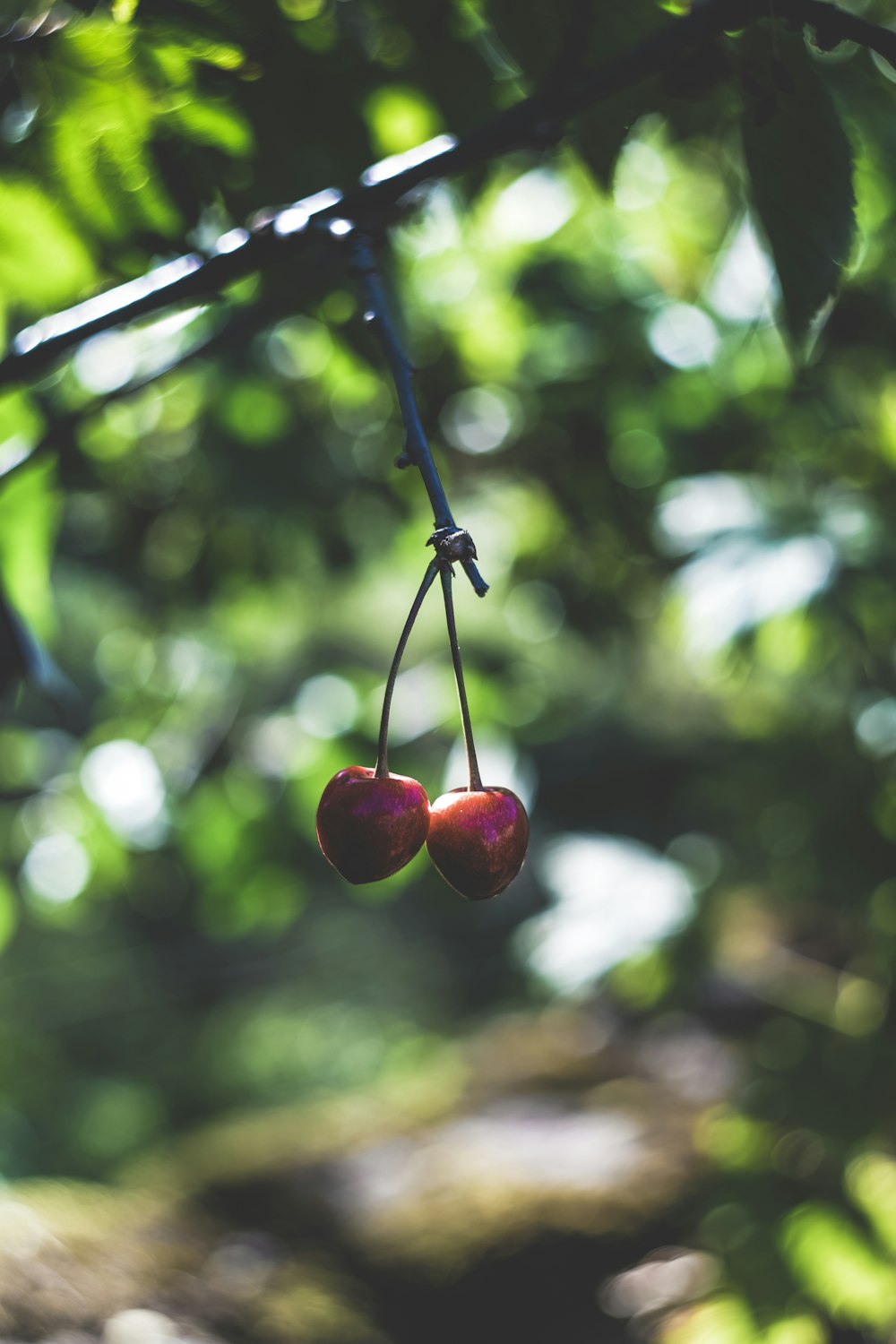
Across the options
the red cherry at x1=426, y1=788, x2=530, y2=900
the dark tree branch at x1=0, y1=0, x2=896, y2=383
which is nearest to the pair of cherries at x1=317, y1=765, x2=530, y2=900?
the red cherry at x1=426, y1=788, x2=530, y2=900

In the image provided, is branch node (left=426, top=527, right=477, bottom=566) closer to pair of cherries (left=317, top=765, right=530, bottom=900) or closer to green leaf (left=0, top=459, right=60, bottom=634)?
pair of cherries (left=317, top=765, right=530, bottom=900)

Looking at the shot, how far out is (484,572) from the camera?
5.23ft

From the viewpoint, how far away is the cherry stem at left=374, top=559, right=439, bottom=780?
35cm

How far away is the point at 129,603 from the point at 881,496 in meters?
1.48

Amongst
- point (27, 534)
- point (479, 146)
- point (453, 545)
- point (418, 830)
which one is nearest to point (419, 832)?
point (418, 830)

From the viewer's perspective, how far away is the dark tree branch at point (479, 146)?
408 millimetres

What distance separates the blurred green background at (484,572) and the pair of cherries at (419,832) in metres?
0.32

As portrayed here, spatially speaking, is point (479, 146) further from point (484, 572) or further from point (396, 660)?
point (484, 572)

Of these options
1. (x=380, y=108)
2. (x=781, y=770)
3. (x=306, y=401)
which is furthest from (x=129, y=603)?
(x=380, y=108)

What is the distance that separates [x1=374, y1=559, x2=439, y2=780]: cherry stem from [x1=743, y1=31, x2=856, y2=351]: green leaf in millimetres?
211

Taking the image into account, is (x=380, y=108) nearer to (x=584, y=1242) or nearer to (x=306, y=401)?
(x=306, y=401)

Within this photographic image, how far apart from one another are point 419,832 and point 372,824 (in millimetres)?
25

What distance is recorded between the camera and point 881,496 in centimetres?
128

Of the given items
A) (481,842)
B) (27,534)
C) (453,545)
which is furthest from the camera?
(27,534)
